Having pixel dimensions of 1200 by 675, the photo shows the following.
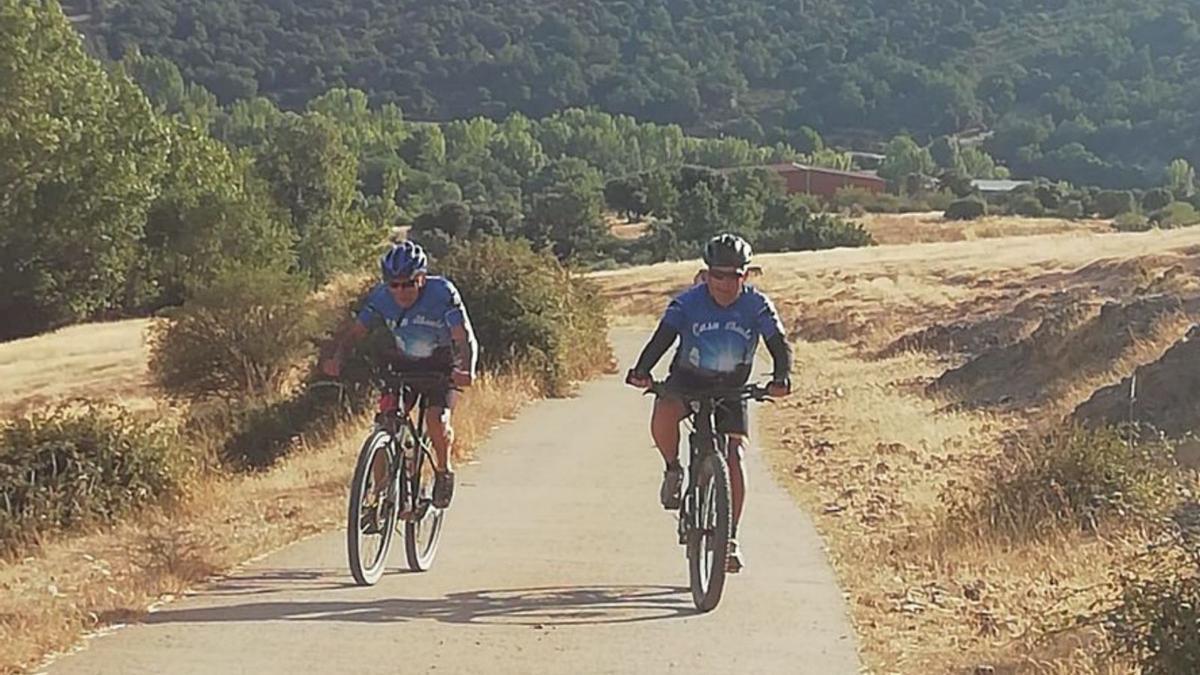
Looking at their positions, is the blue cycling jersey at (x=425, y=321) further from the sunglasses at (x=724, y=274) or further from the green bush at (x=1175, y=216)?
the green bush at (x=1175, y=216)

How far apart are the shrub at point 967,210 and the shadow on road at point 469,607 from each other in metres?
84.7

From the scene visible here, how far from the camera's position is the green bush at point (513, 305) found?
21.4 meters

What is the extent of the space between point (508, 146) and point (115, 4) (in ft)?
188

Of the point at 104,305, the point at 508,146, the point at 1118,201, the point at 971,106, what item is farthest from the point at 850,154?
the point at 104,305

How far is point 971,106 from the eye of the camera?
443ft

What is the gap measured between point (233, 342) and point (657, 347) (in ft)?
64.0

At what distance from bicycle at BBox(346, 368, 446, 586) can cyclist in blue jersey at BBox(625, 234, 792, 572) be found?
4.10 feet

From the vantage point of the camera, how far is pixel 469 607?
308 inches

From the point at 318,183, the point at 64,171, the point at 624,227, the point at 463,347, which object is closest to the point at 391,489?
the point at 463,347

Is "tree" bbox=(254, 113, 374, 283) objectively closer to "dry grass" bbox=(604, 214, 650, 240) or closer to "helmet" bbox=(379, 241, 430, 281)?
"dry grass" bbox=(604, 214, 650, 240)

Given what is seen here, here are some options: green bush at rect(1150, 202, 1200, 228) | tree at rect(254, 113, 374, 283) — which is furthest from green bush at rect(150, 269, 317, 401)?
green bush at rect(1150, 202, 1200, 228)

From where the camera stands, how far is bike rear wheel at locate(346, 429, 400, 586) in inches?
316

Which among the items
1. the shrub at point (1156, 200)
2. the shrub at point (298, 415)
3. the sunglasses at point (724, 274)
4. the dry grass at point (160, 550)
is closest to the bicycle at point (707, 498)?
the sunglasses at point (724, 274)

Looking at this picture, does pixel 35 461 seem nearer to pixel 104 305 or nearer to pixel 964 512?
pixel 964 512
